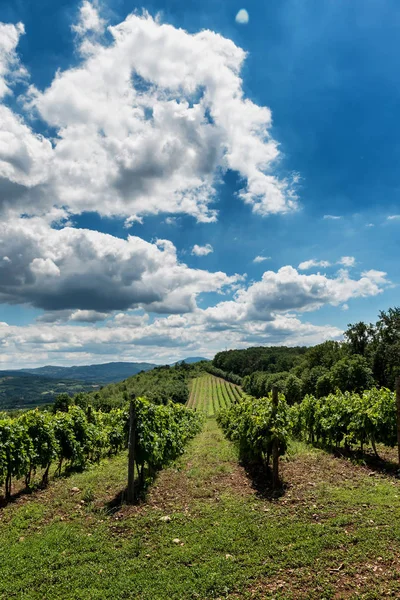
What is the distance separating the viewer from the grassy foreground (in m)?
5.65

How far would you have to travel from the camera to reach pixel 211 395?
106562 millimetres

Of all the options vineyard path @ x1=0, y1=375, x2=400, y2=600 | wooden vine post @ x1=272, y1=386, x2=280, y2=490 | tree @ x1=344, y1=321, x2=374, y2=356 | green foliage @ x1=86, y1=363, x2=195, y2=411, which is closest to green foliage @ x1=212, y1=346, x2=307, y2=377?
green foliage @ x1=86, y1=363, x2=195, y2=411

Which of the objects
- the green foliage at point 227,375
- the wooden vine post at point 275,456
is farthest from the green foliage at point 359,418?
the green foliage at point 227,375

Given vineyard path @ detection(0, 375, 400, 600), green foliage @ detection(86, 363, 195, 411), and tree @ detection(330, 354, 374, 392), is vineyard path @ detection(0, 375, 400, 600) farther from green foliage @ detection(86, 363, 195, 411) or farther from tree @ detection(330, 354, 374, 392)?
tree @ detection(330, 354, 374, 392)

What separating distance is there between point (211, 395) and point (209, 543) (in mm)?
103062

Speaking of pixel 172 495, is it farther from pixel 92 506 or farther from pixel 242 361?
pixel 242 361

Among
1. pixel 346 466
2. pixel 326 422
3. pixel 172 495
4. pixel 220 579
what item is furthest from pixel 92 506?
pixel 326 422

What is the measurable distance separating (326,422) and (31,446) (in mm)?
14387

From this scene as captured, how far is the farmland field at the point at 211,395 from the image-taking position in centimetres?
8781

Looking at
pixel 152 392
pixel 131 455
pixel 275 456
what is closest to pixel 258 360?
pixel 152 392

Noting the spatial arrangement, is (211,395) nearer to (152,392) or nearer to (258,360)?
(152,392)

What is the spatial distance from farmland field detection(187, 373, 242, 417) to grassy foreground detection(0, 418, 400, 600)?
70.2 m

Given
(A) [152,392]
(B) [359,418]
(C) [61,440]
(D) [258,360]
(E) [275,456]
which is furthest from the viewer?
(D) [258,360]

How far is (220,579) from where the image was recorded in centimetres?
582
